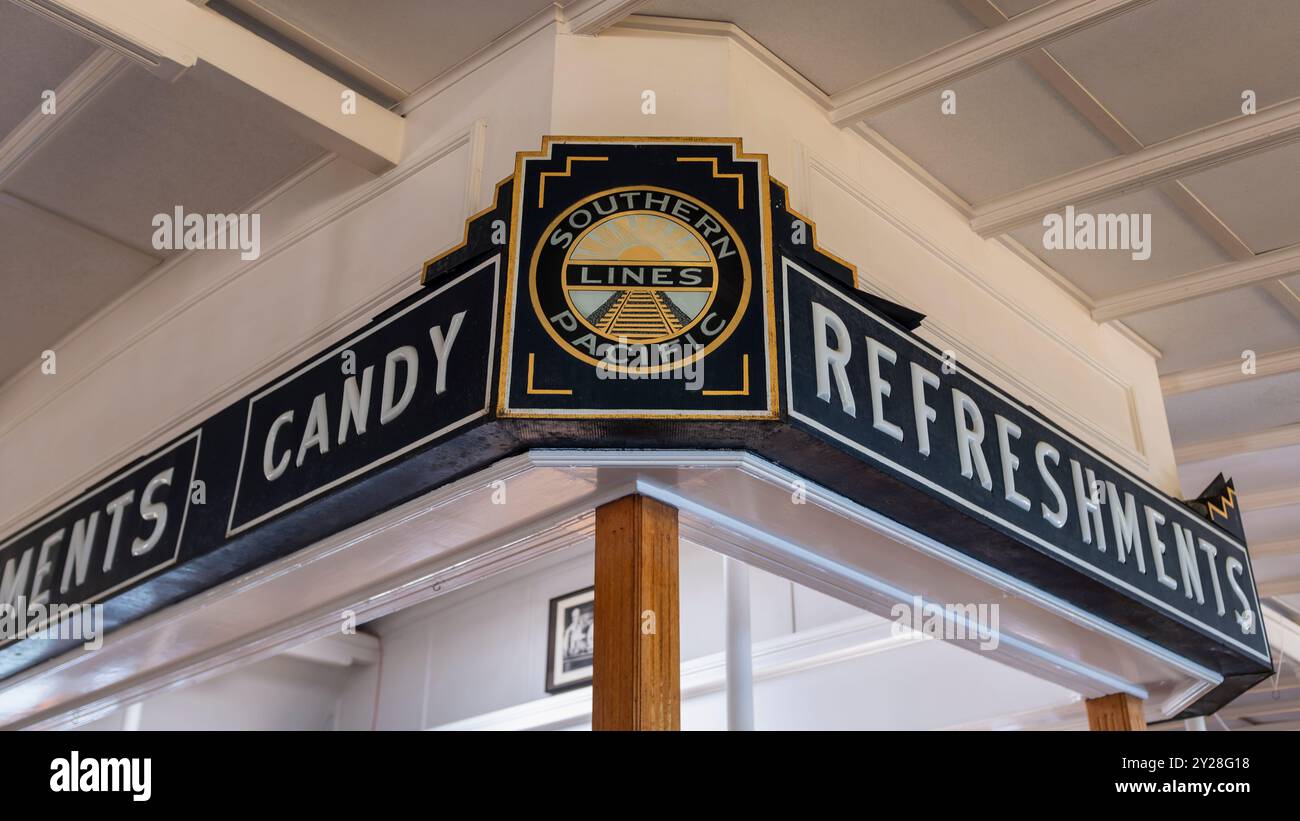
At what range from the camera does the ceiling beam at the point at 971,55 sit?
316 cm

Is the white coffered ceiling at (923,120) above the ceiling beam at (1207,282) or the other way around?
above

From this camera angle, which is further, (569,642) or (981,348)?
(569,642)

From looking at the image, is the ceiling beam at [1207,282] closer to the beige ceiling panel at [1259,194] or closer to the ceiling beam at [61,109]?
the beige ceiling panel at [1259,194]

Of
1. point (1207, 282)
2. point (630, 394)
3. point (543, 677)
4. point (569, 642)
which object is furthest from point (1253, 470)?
point (630, 394)

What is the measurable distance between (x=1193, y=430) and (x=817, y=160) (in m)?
2.84

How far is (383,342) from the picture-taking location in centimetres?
312

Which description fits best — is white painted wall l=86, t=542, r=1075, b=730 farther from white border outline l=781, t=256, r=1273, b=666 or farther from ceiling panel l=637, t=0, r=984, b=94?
ceiling panel l=637, t=0, r=984, b=94

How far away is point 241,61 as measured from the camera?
3.29 metres

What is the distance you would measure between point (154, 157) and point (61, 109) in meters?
0.30

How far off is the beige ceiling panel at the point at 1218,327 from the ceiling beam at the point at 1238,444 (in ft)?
2.02

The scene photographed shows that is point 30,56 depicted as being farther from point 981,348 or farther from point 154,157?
point 981,348

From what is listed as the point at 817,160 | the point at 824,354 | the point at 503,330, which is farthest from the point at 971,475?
the point at 503,330

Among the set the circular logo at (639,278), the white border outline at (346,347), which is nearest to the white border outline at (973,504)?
the circular logo at (639,278)

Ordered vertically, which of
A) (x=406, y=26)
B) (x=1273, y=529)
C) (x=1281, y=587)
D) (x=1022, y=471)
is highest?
(x=406, y=26)
